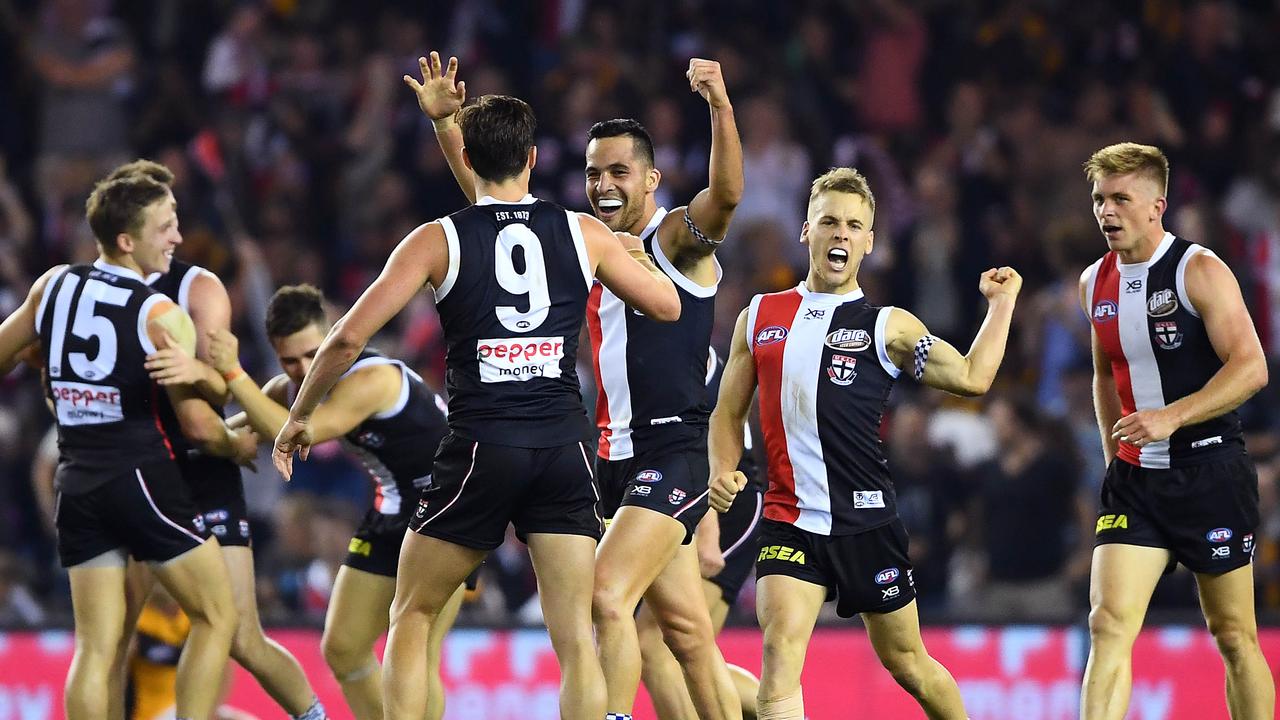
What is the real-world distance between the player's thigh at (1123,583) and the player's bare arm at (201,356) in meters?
4.00

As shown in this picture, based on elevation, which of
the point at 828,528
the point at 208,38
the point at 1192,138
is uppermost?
the point at 208,38

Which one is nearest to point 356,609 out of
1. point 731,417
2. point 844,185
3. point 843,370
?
point 731,417

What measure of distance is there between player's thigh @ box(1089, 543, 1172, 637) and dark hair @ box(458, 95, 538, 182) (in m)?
3.08

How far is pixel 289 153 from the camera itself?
50.4ft

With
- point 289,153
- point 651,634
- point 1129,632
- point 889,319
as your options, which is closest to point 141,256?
point 651,634

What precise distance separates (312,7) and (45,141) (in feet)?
9.35

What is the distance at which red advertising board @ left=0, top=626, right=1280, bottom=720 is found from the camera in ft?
33.0

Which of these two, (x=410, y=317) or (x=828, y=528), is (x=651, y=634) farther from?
(x=410, y=317)

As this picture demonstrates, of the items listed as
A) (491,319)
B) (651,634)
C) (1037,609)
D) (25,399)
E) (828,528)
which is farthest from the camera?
(25,399)

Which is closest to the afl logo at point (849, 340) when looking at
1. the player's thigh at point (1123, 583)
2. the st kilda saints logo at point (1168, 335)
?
the st kilda saints logo at point (1168, 335)

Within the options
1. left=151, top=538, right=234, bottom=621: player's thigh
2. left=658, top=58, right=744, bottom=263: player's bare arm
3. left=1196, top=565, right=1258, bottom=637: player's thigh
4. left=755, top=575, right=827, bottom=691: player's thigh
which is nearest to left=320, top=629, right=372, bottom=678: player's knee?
left=151, top=538, right=234, bottom=621: player's thigh

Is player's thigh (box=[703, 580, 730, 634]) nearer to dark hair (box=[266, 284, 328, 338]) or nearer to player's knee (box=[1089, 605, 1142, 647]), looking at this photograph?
player's knee (box=[1089, 605, 1142, 647])

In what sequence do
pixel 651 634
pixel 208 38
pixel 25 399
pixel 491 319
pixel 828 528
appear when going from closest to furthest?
pixel 491 319 → pixel 828 528 → pixel 651 634 → pixel 25 399 → pixel 208 38

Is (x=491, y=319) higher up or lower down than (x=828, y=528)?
higher up
